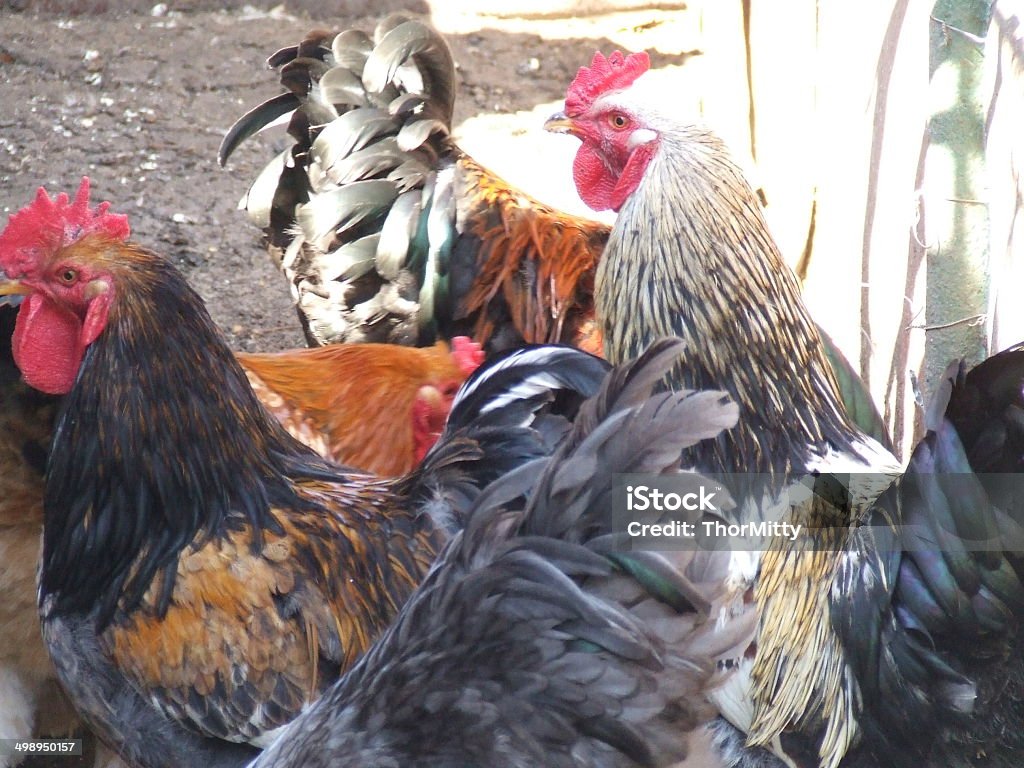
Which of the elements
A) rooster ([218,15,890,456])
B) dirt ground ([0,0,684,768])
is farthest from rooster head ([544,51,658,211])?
Result: dirt ground ([0,0,684,768])

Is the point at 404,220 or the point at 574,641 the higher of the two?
the point at 404,220

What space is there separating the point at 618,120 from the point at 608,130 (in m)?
0.05

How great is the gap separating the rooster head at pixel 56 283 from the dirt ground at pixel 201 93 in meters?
2.08

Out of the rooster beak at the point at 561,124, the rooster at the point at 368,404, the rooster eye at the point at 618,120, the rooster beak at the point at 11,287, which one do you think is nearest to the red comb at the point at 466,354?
the rooster at the point at 368,404

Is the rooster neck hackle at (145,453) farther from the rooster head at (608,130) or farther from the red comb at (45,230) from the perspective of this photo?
the rooster head at (608,130)

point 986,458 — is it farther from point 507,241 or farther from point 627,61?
point 507,241

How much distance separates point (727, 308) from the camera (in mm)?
2682

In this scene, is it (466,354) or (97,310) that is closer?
(97,310)

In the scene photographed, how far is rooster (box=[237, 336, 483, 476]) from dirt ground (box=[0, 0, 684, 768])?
159 cm

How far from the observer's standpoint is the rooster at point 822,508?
2.26 metres

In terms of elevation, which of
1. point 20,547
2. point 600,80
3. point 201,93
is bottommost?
point 20,547

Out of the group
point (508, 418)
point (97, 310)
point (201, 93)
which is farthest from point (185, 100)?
point (508, 418)

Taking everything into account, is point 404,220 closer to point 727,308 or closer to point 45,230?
point 45,230

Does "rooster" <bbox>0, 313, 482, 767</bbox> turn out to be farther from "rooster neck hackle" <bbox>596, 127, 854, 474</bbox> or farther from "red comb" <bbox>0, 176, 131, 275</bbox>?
"rooster neck hackle" <bbox>596, 127, 854, 474</bbox>
